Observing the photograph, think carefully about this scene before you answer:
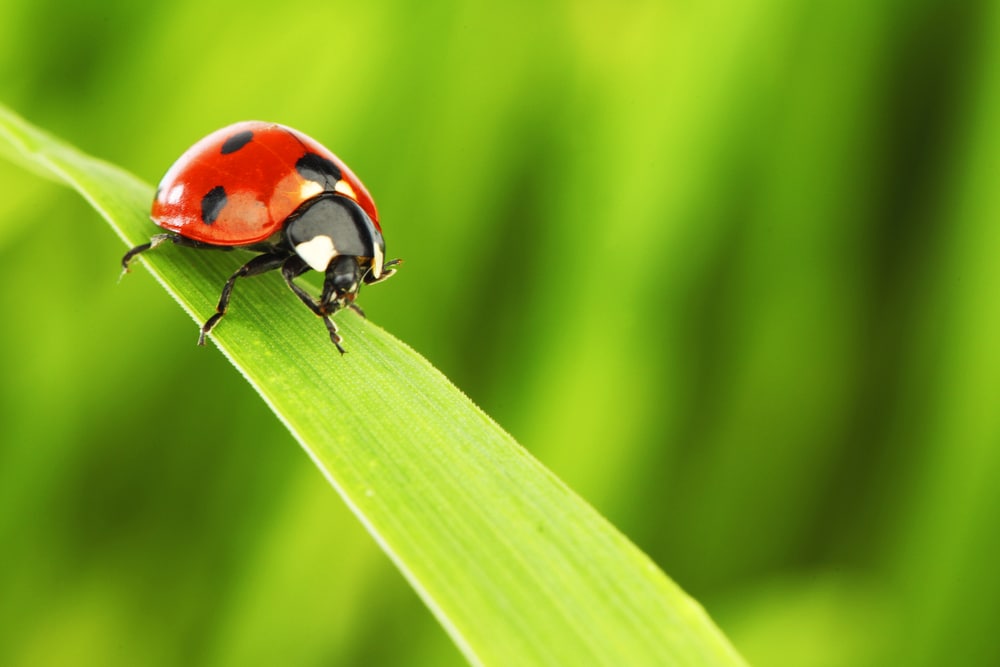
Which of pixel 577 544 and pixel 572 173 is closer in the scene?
pixel 577 544

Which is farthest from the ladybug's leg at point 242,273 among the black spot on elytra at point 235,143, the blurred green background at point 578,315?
the blurred green background at point 578,315

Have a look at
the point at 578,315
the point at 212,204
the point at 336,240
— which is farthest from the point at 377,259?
the point at 578,315

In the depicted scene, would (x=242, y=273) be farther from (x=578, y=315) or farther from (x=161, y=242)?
(x=578, y=315)

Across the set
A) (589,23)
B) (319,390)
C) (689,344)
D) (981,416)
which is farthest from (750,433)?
(319,390)

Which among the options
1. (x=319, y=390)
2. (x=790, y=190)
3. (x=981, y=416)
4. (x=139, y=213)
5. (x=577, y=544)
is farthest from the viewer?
(x=790, y=190)

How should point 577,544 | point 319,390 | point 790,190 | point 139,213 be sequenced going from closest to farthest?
point 577,544
point 319,390
point 139,213
point 790,190

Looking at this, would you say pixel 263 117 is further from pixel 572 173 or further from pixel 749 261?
pixel 749 261

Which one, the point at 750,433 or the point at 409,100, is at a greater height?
the point at 409,100
